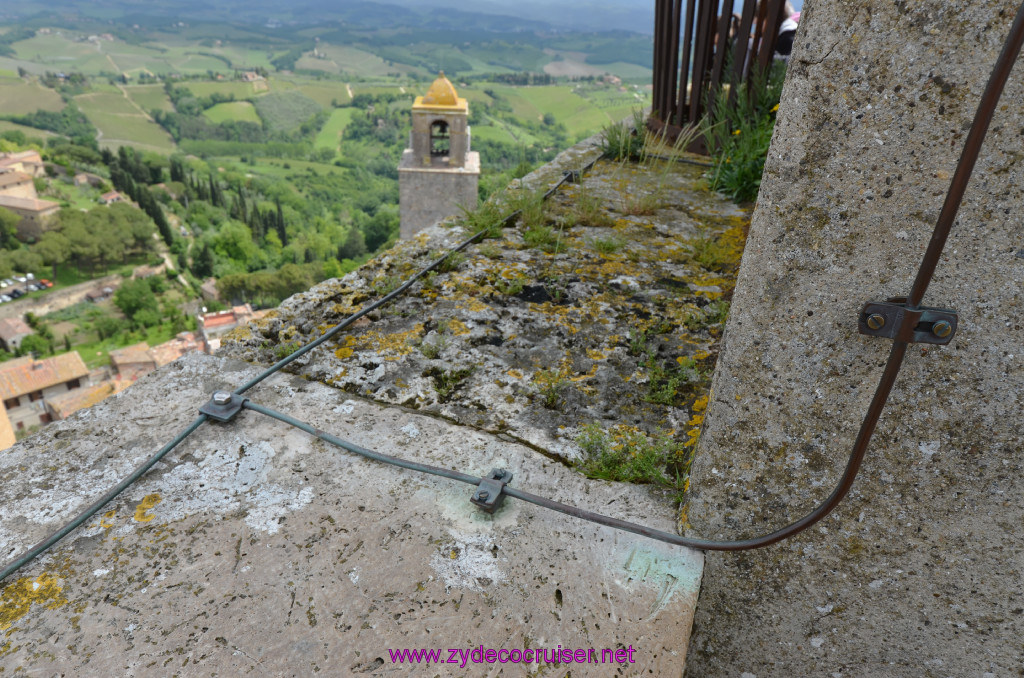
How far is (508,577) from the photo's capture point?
1.21 metres

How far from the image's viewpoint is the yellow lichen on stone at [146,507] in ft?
4.29

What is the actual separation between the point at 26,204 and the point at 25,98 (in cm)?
6898

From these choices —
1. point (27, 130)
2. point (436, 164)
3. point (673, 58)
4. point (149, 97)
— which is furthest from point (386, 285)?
point (149, 97)

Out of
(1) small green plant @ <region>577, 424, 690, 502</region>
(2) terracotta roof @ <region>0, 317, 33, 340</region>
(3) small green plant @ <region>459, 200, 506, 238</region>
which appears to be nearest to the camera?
(1) small green plant @ <region>577, 424, 690, 502</region>

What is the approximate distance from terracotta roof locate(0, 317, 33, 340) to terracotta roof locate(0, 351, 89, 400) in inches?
490

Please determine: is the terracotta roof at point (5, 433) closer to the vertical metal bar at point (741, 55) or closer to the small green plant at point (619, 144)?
the small green plant at point (619, 144)

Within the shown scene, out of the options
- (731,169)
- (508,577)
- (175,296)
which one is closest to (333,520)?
(508,577)

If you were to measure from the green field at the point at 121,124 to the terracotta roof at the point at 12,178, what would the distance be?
29999mm

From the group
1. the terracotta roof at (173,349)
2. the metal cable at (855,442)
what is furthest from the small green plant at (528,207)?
the terracotta roof at (173,349)

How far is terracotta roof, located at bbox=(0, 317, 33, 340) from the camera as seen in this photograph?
158ft

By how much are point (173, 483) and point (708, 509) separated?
1.27 meters

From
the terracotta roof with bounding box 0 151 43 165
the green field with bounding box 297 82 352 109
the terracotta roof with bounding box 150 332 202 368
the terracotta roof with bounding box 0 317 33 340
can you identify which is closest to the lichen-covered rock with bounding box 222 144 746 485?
the terracotta roof with bounding box 150 332 202 368

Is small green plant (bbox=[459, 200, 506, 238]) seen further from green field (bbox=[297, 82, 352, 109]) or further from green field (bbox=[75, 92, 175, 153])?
green field (bbox=[297, 82, 352, 109])

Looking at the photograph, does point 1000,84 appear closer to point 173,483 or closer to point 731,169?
point 173,483
